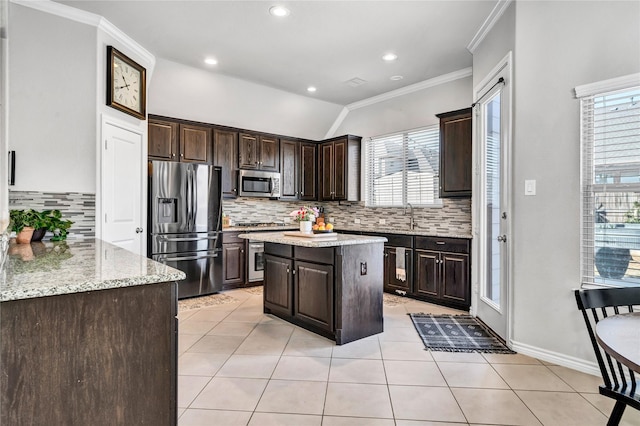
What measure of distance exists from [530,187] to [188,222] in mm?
3915

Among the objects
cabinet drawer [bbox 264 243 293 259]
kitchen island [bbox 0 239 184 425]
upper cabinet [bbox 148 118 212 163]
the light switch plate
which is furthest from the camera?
upper cabinet [bbox 148 118 212 163]

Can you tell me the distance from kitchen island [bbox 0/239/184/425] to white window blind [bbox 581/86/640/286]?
276 centimetres

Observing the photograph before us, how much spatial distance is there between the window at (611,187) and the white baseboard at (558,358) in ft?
1.91

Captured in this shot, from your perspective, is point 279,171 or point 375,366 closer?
point 375,366

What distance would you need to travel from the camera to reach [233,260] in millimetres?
5199

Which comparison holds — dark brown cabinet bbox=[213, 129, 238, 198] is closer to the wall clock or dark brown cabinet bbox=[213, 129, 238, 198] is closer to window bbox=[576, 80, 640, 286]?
the wall clock

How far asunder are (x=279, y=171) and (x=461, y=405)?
4.53 metres

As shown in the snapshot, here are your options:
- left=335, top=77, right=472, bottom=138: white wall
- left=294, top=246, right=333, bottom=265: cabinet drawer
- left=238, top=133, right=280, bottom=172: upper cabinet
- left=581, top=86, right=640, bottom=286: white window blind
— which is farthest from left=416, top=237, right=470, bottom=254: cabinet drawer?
left=238, top=133, right=280, bottom=172: upper cabinet

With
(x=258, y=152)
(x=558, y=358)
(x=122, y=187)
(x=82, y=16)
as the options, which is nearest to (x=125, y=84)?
(x=82, y=16)

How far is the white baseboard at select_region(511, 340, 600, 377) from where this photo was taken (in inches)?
98.5

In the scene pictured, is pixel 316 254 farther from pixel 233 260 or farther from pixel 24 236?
pixel 233 260

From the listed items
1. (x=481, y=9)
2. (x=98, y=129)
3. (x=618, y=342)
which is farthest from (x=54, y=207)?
(x=481, y=9)

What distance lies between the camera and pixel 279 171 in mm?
5969

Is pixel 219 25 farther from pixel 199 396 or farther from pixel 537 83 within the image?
pixel 199 396
